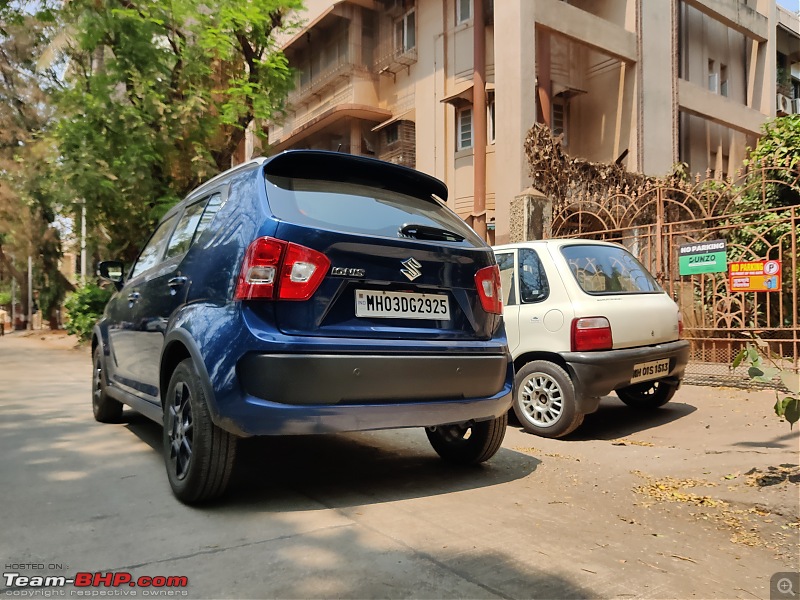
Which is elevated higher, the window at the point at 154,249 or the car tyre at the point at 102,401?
the window at the point at 154,249

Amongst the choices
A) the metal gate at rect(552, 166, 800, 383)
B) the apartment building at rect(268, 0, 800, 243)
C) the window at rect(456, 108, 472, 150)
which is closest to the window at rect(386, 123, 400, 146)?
the apartment building at rect(268, 0, 800, 243)

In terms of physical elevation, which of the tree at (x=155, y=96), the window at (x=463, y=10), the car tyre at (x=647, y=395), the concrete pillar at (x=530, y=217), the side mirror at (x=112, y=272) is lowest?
the car tyre at (x=647, y=395)

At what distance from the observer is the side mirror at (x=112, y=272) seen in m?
5.42

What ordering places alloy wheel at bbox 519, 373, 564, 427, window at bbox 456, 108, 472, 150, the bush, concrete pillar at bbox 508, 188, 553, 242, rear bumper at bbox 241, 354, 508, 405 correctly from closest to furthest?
rear bumper at bbox 241, 354, 508, 405
alloy wheel at bbox 519, 373, 564, 427
concrete pillar at bbox 508, 188, 553, 242
the bush
window at bbox 456, 108, 472, 150

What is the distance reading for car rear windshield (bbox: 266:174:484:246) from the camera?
3.17 metres

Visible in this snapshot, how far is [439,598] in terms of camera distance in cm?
226

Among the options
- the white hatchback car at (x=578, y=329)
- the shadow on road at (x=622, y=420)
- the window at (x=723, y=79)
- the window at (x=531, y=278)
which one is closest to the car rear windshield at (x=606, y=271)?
the white hatchback car at (x=578, y=329)

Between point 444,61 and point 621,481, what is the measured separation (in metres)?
15.2

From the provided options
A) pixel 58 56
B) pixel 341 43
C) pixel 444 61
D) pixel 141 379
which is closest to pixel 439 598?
pixel 141 379

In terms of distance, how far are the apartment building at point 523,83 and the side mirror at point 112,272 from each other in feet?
28.0

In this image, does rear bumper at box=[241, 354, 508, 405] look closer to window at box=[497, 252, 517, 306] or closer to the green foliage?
the green foliage

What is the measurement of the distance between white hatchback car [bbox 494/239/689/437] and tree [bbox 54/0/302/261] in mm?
8505

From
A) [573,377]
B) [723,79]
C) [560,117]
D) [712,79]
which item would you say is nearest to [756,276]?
[573,377]

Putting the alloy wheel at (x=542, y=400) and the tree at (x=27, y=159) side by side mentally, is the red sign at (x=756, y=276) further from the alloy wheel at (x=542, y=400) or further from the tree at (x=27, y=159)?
the tree at (x=27, y=159)
